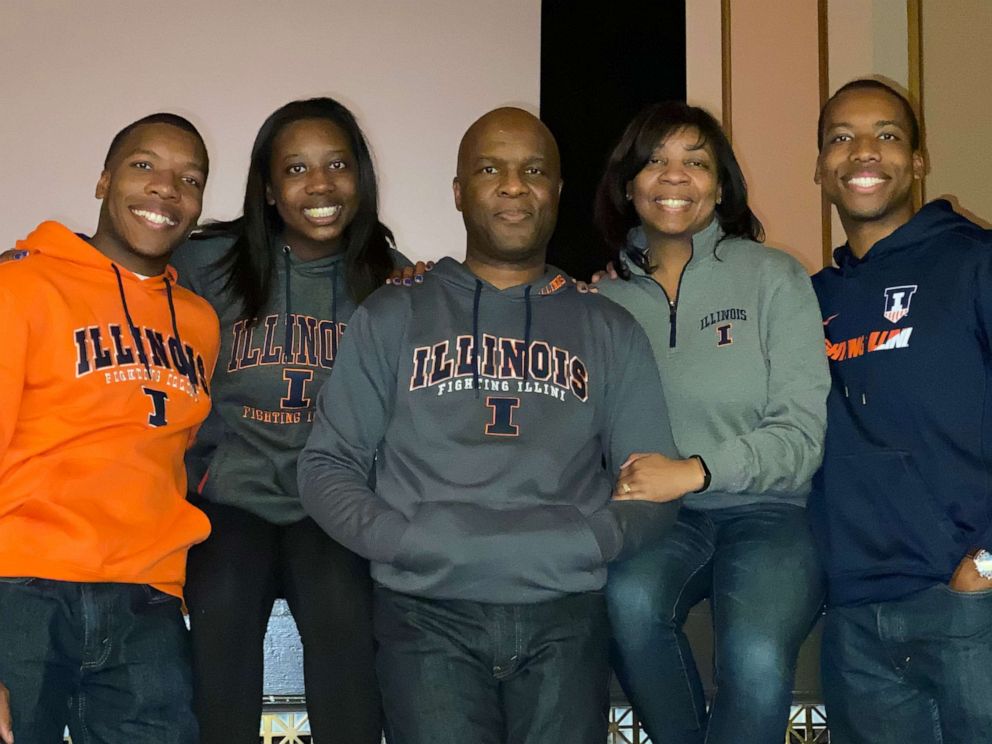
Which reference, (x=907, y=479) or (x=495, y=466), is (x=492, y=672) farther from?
(x=907, y=479)

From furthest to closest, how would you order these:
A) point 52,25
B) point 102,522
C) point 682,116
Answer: point 52,25, point 682,116, point 102,522

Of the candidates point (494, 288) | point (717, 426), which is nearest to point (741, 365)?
point (717, 426)

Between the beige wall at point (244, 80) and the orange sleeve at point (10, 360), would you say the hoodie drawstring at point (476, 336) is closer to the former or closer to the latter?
the orange sleeve at point (10, 360)

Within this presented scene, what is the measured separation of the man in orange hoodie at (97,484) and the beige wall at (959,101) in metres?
3.13

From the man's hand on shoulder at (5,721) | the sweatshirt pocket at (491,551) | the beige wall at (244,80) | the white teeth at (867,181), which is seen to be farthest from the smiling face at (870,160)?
the beige wall at (244,80)

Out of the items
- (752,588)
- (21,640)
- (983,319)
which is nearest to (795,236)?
(983,319)

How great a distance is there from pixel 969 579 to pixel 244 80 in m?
3.13

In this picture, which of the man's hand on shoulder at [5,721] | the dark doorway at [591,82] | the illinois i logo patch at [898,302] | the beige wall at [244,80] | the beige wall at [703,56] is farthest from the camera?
the beige wall at [703,56]

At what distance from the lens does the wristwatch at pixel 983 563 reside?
1738 millimetres

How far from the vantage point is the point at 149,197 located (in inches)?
80.7

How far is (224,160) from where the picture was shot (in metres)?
4.00

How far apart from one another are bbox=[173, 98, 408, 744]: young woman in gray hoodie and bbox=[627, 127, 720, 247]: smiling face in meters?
0.56

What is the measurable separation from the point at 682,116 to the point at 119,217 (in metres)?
1.11

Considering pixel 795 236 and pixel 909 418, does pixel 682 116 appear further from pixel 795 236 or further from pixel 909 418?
pixel 795 236
